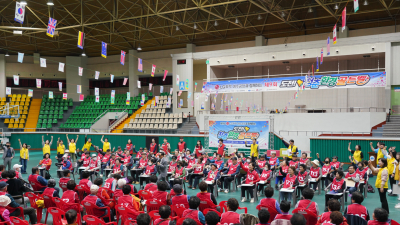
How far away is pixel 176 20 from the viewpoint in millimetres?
31234

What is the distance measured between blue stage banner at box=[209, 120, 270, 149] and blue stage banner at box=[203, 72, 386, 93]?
174 inches

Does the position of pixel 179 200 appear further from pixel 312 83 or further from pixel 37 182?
pixel 312 83

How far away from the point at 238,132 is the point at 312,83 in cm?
648

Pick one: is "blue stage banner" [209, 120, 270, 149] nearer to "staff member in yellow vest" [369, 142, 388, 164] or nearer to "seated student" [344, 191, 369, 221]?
"staff member in yellow vest" [369, 142, 388, 164]

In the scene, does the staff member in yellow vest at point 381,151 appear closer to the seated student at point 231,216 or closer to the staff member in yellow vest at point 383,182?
the staff member in yellow vest at point 383,182

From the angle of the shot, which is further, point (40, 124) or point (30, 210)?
point (40, 124)

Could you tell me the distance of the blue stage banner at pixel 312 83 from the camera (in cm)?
2238

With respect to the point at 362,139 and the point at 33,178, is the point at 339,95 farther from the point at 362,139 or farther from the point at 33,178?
the point at 33,178

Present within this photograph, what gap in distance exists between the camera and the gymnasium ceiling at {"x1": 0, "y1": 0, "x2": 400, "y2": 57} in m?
26.0

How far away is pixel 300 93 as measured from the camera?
29.6m

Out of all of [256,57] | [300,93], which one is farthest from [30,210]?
[300,93]

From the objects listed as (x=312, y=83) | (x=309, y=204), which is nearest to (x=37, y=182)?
(x=309, y=204)

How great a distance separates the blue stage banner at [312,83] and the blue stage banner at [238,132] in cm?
442

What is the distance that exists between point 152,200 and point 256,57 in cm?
2317
